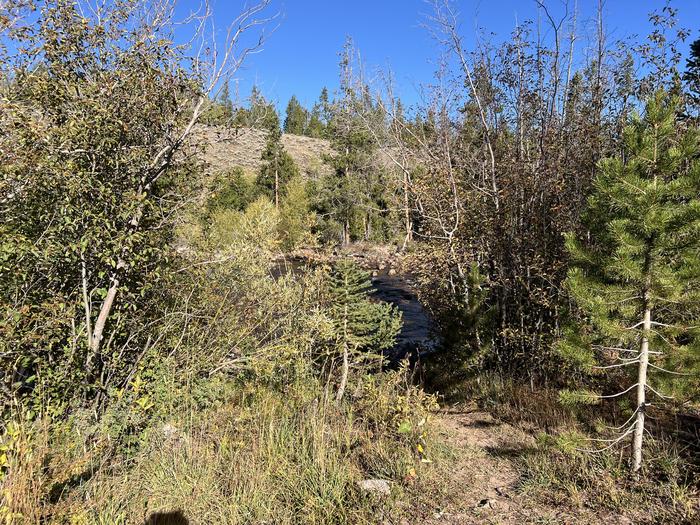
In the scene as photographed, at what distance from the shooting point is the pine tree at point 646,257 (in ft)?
11.2

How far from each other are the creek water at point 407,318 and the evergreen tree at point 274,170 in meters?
16.5

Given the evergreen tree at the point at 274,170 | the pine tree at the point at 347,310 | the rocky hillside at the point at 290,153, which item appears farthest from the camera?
the rocky hillside at the point at 290,153

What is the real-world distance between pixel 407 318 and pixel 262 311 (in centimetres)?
824

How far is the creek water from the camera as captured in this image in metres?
9.30

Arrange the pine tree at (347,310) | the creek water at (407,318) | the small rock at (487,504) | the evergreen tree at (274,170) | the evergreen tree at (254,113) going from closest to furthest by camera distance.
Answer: the small rock at (487,504) < the evergreen tree at (254,113) < the pine tree at (347,310) < the creek water at (407,318) < the evergreen tree at (274,170)

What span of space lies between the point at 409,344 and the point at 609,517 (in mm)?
7650

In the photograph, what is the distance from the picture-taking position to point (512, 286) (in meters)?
6.76

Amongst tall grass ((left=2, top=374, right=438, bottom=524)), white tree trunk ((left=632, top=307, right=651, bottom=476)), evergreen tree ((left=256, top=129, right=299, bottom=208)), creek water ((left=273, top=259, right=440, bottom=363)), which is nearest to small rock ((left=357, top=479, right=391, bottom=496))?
tall grass ((left=2, top=374, right=438, bottom=524))

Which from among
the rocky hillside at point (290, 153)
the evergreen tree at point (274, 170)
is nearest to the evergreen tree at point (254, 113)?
the evergreen tree at point (274, 170)

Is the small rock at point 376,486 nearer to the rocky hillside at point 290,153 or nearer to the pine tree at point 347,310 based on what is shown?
the pine tree at point 347,310

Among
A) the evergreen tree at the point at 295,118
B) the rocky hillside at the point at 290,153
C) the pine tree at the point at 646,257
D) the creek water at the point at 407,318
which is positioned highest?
the evergreen tree at the point at 295,118

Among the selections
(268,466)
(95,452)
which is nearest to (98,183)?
(95,452)

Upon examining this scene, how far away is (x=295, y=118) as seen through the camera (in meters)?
80.3

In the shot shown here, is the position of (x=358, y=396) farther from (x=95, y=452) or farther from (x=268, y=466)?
(x=95, y=452)
